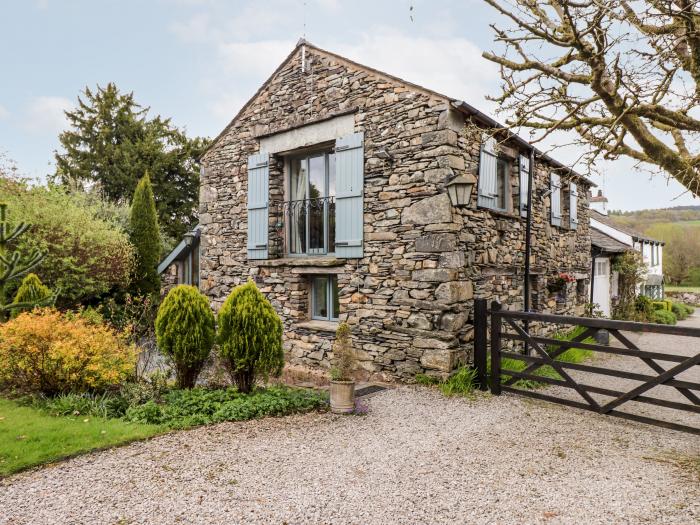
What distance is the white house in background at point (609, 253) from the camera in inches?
556

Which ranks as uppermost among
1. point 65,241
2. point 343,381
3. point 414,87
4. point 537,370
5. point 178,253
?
point 414,87

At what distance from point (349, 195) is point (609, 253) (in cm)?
1118

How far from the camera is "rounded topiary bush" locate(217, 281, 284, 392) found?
5918mm

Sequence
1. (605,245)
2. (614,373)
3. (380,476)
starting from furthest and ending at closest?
(605,245) < (614,373) < (380,476)

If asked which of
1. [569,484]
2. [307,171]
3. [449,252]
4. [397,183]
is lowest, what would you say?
[569,484]

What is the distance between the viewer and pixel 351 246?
7.61m

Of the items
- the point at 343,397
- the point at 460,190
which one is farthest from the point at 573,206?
the point at 343,397

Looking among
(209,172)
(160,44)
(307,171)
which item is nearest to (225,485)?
(307,171)

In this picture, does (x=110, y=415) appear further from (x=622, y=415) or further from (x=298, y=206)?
(x=622, y=415)

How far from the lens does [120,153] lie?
827 inches

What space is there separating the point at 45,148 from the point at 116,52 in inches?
666

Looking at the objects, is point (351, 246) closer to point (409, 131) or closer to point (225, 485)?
point (409, 131)

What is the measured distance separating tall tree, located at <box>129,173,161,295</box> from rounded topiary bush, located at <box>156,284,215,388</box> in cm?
820

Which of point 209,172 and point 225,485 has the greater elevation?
point 209,172
